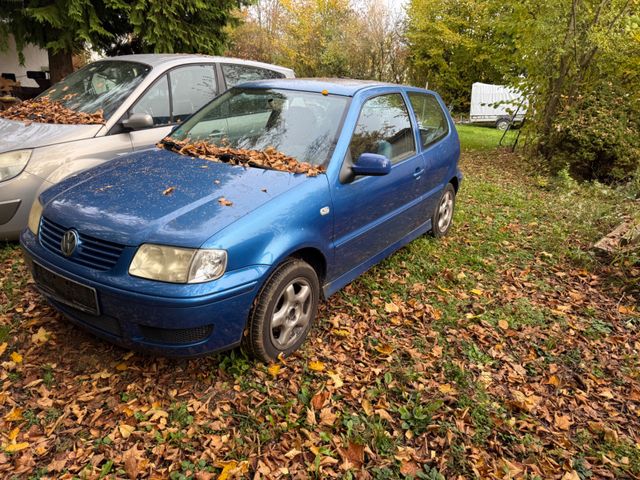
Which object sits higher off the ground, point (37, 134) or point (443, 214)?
point (37, 134)

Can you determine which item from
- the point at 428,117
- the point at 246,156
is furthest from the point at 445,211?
the point at 246,156

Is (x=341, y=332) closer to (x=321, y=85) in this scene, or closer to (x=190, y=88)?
(x=321, y=85)

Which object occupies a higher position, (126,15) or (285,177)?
(126,15)

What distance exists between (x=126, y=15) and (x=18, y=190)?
6.59 m

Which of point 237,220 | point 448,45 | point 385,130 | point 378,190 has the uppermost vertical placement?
point 448,45

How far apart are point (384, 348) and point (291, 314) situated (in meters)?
0.78

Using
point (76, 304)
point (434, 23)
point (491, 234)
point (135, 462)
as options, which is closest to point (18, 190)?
point (76, 304)

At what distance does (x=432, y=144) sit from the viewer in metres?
4.56

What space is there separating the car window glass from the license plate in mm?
Answer: 2345

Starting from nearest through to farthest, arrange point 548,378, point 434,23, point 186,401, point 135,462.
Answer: point 135,462
point 186,401
point 548,378
point 434,23

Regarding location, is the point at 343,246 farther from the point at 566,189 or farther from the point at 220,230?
the point at 566,189

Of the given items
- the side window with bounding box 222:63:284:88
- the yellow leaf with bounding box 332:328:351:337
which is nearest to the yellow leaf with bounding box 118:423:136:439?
the yellow leaf with bounding box 332:328:351:337

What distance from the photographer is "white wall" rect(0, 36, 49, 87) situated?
11.6 metres

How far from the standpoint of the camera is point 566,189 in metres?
8.08
